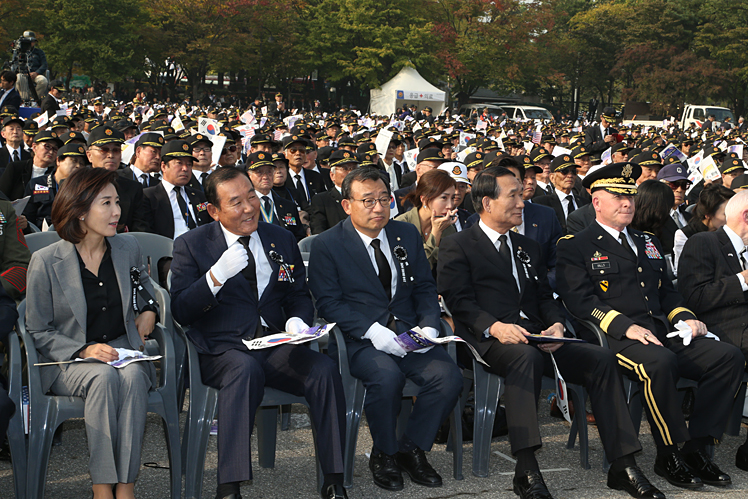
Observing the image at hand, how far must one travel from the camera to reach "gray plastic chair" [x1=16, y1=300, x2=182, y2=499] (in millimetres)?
3299

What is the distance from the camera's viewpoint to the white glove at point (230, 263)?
3.68m

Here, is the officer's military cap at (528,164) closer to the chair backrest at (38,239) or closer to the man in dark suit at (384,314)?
the man in dark suit at (384,314)

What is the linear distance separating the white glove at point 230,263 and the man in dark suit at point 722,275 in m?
2.87

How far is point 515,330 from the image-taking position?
13.7 feet

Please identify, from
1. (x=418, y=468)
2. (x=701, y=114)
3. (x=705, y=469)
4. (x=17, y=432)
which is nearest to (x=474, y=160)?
(x=705, y=469)

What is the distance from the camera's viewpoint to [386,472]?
12.7ft

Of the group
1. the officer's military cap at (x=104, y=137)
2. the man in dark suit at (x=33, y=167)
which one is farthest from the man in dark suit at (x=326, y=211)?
the man in dark suit at (x=33, y=167)

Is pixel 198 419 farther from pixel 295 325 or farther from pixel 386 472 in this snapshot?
Result: pixel 386 472

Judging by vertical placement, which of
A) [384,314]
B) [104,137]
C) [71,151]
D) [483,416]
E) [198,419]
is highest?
[104,137]

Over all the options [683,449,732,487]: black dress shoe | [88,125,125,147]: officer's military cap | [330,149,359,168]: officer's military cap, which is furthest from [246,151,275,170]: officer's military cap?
[683,449,732,487]: black dress shoe

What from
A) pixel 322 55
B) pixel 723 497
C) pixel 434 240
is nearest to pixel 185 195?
pixel 434 240

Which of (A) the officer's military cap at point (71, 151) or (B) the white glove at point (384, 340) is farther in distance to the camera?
(A) the officer's military cap at point (71, 151)

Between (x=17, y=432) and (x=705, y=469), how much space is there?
352 cm

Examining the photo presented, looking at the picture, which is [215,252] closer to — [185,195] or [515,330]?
[515,330]
